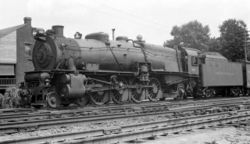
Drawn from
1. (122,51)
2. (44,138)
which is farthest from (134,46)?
(44,138)

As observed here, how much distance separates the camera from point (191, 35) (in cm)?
6725

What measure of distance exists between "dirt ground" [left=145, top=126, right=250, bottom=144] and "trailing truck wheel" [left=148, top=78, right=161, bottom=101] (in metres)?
9.71

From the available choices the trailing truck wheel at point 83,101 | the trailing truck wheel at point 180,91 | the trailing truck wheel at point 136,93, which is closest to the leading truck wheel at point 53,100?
the trailing truck wheel at point 83,101

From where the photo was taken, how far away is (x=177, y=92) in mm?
19516

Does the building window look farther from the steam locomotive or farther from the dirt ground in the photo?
the dirt ground

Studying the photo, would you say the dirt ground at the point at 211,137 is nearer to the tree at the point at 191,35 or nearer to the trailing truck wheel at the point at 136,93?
the trailing truck wheel at the point at 136,93

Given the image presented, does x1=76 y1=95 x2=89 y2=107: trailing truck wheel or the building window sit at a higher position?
the building window

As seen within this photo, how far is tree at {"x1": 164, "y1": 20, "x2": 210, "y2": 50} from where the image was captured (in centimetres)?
6681

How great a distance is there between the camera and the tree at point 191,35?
66.8 m

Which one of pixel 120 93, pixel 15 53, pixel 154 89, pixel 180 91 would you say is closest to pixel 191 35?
pixel 15 53

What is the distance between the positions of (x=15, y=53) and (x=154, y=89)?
56.9 ft

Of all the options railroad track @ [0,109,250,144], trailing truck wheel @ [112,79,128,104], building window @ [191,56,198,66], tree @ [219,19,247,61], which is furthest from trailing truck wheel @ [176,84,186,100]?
tree @ [219,19,247,61]

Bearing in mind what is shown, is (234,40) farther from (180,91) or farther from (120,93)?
(120,93)

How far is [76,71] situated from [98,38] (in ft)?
10.0
